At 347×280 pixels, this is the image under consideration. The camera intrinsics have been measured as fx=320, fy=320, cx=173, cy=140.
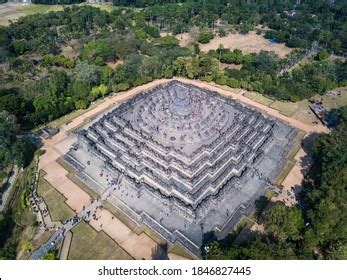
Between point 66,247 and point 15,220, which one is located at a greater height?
point 66,247

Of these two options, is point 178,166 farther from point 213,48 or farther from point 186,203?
point 213,48

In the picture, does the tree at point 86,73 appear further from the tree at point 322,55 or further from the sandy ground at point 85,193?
the tree at point 322,55

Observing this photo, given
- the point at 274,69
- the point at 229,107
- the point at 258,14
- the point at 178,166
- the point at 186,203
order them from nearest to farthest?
the point at 186,203
the point at 178,166
the point at 229,107
the point at 274,69
the point at 258,14

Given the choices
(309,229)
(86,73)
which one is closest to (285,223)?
(309,229)

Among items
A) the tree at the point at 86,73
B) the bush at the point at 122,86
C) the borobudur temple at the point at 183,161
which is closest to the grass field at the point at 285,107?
the borobudur temple at the point at 183,161

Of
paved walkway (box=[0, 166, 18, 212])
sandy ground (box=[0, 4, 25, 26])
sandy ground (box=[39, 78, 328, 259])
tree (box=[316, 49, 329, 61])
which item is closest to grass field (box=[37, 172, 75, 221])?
sandy ground (box=[39, 78, 328, 259])

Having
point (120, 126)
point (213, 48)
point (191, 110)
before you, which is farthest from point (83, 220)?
point (213, 48)

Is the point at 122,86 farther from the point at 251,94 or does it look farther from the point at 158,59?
the point at 251,94
